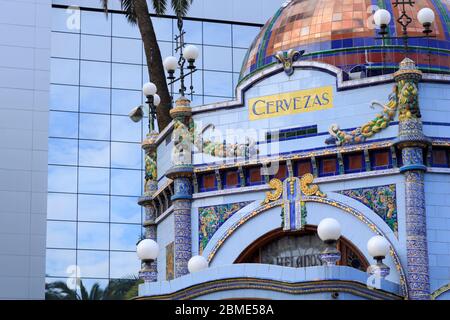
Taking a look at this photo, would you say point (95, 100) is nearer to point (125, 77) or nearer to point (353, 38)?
point (125, 77)

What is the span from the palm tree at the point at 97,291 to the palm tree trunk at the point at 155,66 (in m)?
14.3

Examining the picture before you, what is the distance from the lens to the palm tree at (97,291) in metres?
58.8

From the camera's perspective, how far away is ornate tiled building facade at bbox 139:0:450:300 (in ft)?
112

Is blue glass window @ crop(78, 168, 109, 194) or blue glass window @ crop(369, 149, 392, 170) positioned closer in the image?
blue glass window @ crop(369, 149, 392, 170)

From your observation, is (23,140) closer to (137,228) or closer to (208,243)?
(137,228)

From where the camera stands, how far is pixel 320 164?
1412 inches

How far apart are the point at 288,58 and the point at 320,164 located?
3514 mm

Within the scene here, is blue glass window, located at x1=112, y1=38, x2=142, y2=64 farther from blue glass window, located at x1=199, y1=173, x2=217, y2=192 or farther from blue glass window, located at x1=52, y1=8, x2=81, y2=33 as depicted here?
blue glass window, located at x1=199, y1=173, x2=217, y2=192

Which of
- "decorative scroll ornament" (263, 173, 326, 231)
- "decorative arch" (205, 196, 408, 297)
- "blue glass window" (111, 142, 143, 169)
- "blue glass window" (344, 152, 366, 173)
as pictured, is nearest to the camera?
"decorative arch" (205, 196, 408, 297)

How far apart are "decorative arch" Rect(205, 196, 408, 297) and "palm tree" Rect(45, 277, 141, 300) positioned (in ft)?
70.3

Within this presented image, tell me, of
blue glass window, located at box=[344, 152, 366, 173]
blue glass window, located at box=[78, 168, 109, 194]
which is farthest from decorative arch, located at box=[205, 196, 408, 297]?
blue glass window, located at box=[78, 168, 109, 194]

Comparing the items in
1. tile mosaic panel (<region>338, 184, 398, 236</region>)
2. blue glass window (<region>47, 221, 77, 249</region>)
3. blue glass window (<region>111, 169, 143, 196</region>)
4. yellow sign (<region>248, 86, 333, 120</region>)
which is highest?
blue glass window (<region>111, 169, 143, 196</region>)

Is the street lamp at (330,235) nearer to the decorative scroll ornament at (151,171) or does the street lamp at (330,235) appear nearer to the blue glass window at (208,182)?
the blue glass window at (208,182)

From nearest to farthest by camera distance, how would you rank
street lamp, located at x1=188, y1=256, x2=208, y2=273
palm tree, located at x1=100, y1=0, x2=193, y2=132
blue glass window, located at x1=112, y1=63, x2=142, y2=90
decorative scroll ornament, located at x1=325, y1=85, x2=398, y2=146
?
street lamp, located at x1=188, y1=256, x2=208, y2=273
decorative scroll ornament, located at x1=325, y1=85, x2=398, y2=146
palm tree, located at x1=100, y1=0, x2=193, y2=132
blue glass window, located at x1=112, y1=63, x2=142, y2=90
